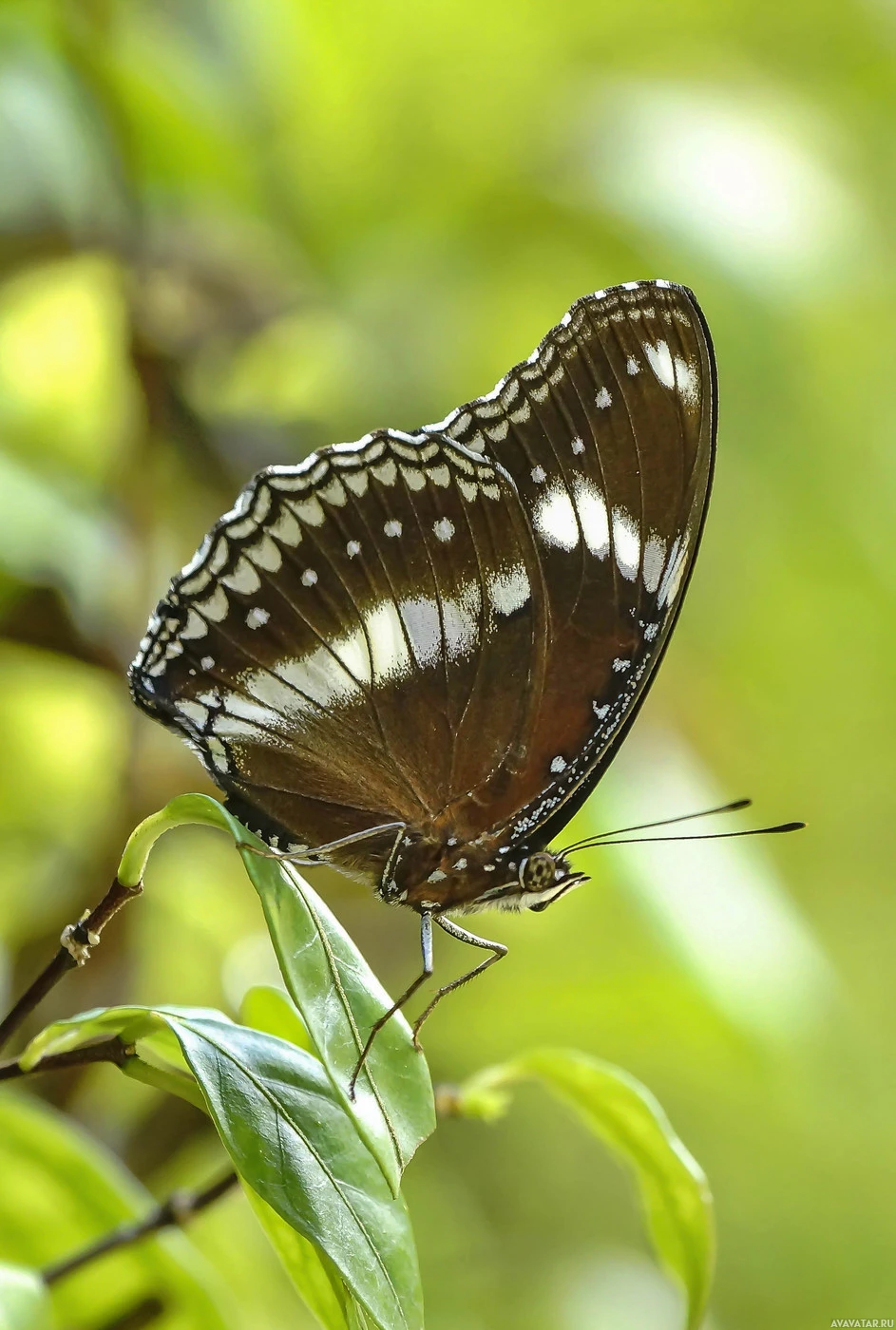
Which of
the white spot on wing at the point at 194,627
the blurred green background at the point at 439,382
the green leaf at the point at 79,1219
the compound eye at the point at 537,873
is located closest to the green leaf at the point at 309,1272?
the green leaf at the point at 79,1219

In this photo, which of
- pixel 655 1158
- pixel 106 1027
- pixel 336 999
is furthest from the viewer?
pixel 655 1158

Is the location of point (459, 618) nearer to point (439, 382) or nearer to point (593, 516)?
point (593, 516)

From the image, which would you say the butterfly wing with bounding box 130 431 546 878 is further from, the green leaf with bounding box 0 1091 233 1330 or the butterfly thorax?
the green leaf with bounding box 0 1091 233 1330

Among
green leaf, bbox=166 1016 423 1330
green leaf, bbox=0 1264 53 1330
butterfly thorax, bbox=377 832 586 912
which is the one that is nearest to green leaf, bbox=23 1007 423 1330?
green leaf, bbox=166 1016 423 1330

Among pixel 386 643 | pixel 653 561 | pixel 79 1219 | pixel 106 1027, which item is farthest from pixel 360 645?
pixel 79 1219

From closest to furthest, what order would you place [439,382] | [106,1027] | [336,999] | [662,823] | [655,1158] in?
[336,999] → [106,1027] → [655,1158] → [662,823] → [439,382]

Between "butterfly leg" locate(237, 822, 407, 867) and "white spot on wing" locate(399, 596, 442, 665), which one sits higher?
"white spot on wing" locate(399, 596, 442, 665)

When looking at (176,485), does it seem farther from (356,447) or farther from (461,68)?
(461,68)
